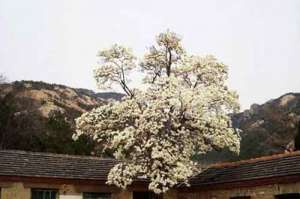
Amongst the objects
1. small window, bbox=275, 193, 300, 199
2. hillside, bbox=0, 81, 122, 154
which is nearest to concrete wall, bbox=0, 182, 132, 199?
small window, bbox=275, 193, 300, 199

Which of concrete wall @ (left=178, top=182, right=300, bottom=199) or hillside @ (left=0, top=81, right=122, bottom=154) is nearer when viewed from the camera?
concrete wall @ (left=178, top=182, right=300, bottom=199)

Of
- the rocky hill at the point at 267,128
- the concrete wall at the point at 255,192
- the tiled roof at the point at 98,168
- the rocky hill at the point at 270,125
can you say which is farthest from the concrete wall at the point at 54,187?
the rocky hill at the point at 270,125

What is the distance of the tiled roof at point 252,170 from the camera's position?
70.7ft

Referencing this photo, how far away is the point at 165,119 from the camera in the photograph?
901 inches

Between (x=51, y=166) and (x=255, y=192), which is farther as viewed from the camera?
(x=51, y=166)

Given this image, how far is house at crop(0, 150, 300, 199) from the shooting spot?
2186 centimetres

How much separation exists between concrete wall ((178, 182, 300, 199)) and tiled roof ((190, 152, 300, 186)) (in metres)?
0.44

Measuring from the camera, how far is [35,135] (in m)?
42.1

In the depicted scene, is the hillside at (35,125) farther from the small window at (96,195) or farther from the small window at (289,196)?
the small window at (289,196)

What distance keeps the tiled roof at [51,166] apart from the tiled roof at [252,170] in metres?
4.80

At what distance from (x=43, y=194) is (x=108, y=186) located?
3.21m

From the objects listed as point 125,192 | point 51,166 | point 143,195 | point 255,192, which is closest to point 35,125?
point 143,195

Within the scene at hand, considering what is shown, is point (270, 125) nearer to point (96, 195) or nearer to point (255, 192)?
point (96, 195)

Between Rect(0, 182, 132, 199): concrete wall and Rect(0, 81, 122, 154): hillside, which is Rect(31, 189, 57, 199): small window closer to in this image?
Rect(0, 182, 132, 199): concrete wall
